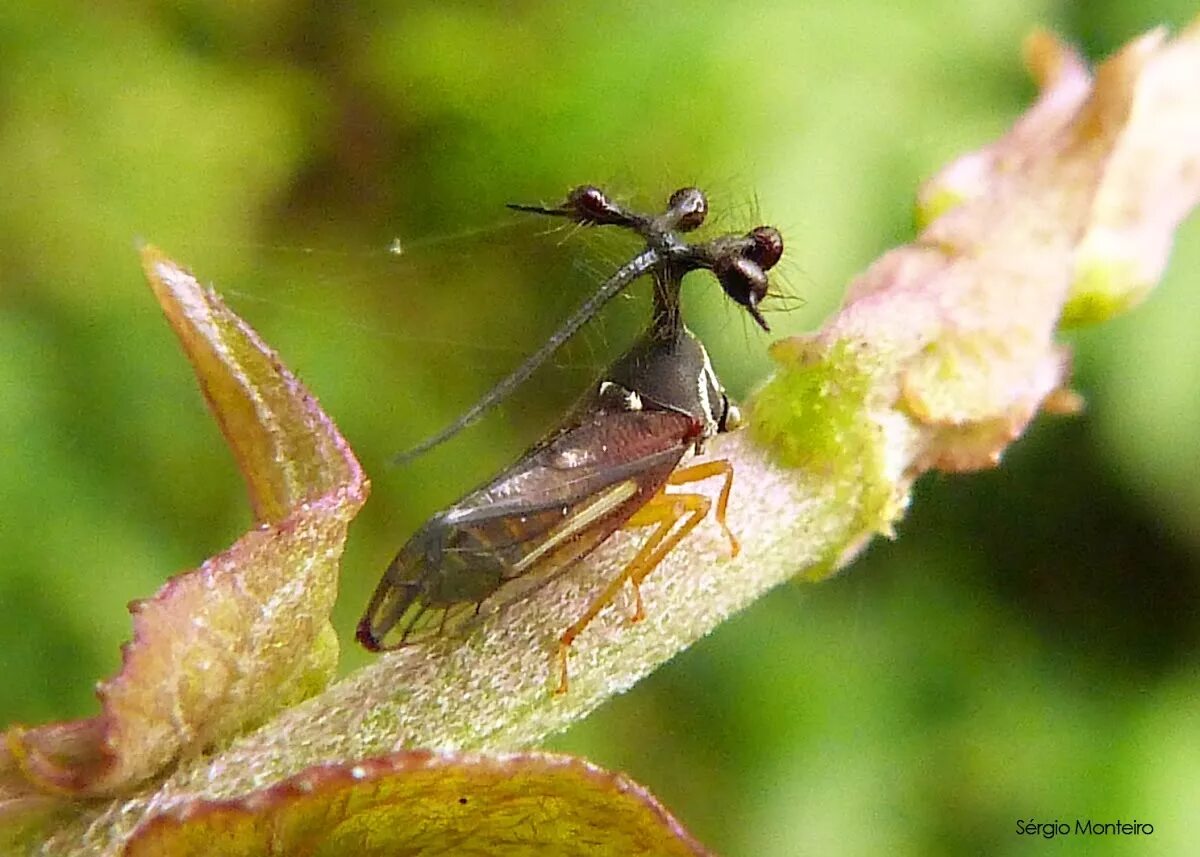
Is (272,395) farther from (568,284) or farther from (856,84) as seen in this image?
(856,84)

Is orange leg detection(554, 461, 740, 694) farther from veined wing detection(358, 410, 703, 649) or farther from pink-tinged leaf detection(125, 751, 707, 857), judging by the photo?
pink-tinged leaf detection(125, 751, 707, 857)

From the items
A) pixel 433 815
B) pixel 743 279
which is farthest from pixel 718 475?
pixel 433 815

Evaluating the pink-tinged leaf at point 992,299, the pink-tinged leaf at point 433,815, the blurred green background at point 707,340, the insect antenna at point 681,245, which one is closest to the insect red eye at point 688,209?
the insect antenna at point 681,245

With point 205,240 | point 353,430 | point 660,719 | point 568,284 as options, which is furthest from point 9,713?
point 568,284

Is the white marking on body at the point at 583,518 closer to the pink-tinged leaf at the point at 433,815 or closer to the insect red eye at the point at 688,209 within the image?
the insect red eye at the point at 688,209

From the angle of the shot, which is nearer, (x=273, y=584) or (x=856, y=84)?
(x=273, y=584)

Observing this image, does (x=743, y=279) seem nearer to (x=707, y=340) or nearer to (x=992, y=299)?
(x=992, y=299)

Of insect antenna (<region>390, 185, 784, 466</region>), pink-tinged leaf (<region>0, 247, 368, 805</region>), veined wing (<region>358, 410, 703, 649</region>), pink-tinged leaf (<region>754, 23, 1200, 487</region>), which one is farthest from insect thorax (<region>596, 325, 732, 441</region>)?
pink-tinged leaf (<region>0, 247, 368, 805</region>)

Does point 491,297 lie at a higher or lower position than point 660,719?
higher
